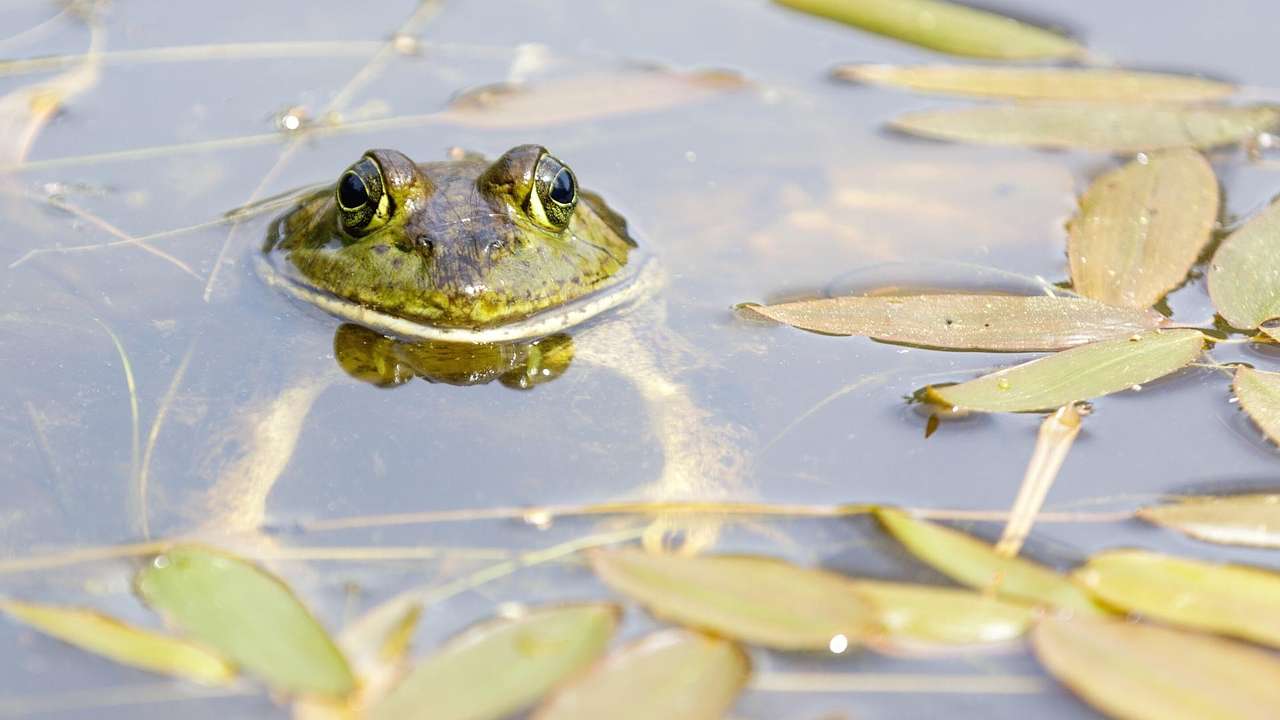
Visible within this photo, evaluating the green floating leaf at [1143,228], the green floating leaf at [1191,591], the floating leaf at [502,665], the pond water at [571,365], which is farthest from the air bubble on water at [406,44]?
the green floating leaf at [1191,591]

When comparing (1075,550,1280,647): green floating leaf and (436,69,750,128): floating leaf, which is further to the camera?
(436,69,750,128): floating leaf

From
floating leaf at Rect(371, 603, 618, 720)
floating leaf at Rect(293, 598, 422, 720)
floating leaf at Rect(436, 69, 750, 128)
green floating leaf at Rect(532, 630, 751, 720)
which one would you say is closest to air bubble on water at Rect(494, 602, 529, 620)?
floating leaf at Rect(371, 603, 618, 720)

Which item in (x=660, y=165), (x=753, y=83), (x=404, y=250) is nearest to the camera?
(x=404, y=250)

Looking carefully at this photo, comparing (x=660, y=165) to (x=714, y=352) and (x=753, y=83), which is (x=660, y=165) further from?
(x=714, y=352)

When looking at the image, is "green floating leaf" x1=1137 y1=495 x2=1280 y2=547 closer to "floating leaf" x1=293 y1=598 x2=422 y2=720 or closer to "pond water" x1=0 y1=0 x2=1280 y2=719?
"pond water" x1=0 y1=0 x2=1280 y2=719

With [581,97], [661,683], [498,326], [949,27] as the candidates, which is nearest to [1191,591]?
[661,683]

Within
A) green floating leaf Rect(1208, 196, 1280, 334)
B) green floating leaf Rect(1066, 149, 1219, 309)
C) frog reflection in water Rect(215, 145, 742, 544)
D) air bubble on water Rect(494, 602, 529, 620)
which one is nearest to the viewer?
air bubble on water Rect(494, 602, 529, 620)

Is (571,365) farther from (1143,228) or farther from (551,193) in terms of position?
(1143,228)

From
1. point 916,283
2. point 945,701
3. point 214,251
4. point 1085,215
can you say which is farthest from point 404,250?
point 1085,215
